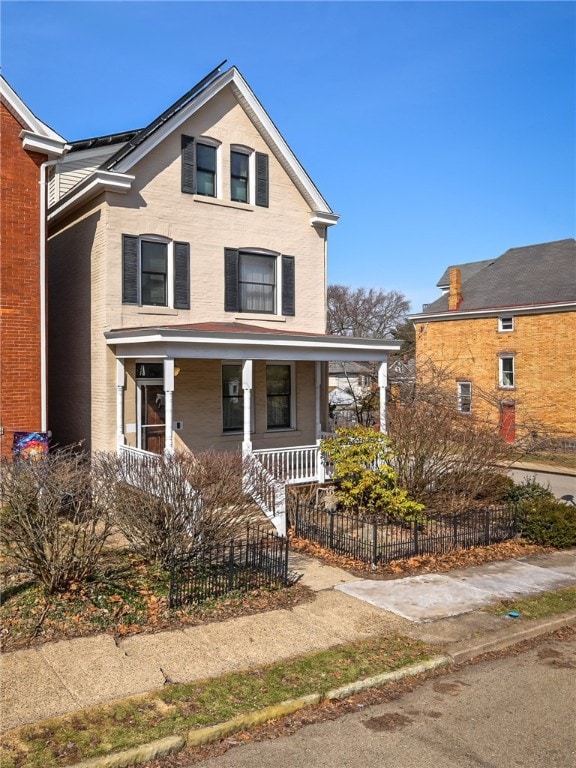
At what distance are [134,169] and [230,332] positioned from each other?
4.81 metres

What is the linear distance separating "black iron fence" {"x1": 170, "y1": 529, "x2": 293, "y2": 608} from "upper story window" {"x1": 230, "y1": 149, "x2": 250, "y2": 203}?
33.4 feet

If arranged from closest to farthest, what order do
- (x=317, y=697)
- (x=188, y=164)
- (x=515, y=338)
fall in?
(x=317, y=697)
(x=188, y=164)
(x=515, y=338)

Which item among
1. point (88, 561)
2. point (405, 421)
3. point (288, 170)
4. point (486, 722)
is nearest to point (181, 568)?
point (88, 561)

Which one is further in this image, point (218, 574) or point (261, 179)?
point (261, 179)

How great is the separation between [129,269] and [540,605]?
10889 millimetres

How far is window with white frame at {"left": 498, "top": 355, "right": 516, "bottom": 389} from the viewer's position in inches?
1232

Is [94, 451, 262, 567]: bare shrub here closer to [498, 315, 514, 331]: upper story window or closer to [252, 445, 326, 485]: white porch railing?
[252, 445, 326, 485]: white porch railing

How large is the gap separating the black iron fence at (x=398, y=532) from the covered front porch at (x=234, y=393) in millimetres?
659

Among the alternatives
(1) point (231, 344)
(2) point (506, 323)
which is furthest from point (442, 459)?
(2) point (506, 323)

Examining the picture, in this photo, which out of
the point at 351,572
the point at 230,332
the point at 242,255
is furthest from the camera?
the point at 242,255

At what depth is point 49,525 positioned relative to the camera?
7805 mm

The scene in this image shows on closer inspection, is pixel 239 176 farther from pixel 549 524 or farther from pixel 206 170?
pixel 549 524

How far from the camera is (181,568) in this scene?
8.57 metres

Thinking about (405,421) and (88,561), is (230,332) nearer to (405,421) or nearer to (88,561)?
(405,421)
